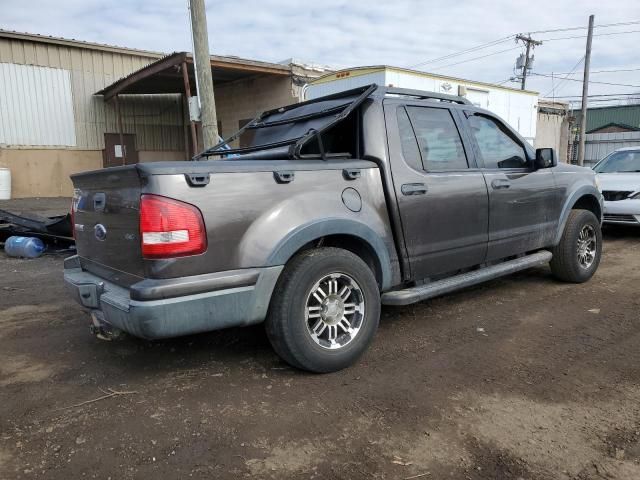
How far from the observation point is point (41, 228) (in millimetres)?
7816

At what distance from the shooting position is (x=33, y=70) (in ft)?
52.5

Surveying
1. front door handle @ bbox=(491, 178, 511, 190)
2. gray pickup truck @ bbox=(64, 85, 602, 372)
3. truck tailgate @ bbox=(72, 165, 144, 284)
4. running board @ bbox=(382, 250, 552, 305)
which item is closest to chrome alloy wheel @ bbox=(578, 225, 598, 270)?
running board @ bbox=(382, 250, 552, 305)

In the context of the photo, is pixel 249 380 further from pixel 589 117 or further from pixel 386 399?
pixel 589 117

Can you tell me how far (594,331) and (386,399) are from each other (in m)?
2.13

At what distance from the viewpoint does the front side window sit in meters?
4.45

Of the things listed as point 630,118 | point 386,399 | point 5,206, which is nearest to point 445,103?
point 386,399

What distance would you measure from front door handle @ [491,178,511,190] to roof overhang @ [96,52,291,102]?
392 inches

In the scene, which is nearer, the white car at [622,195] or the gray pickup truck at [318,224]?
the gray pickup truck at [318,224]

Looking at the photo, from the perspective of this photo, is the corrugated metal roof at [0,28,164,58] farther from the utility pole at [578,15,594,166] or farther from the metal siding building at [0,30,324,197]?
the utility pole at [578,15,594,166]

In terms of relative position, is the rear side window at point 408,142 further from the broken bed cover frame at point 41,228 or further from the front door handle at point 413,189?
the broken bed cover frame at point 41,228

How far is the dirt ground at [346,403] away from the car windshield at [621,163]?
5.62m

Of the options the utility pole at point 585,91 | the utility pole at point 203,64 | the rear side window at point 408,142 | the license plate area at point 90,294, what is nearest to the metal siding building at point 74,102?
the utility pole at point 203,64

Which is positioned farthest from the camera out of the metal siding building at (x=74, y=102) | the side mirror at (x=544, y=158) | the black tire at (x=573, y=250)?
the metal siding building at (x=74, y=102)

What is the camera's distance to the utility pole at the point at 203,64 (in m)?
7.74
